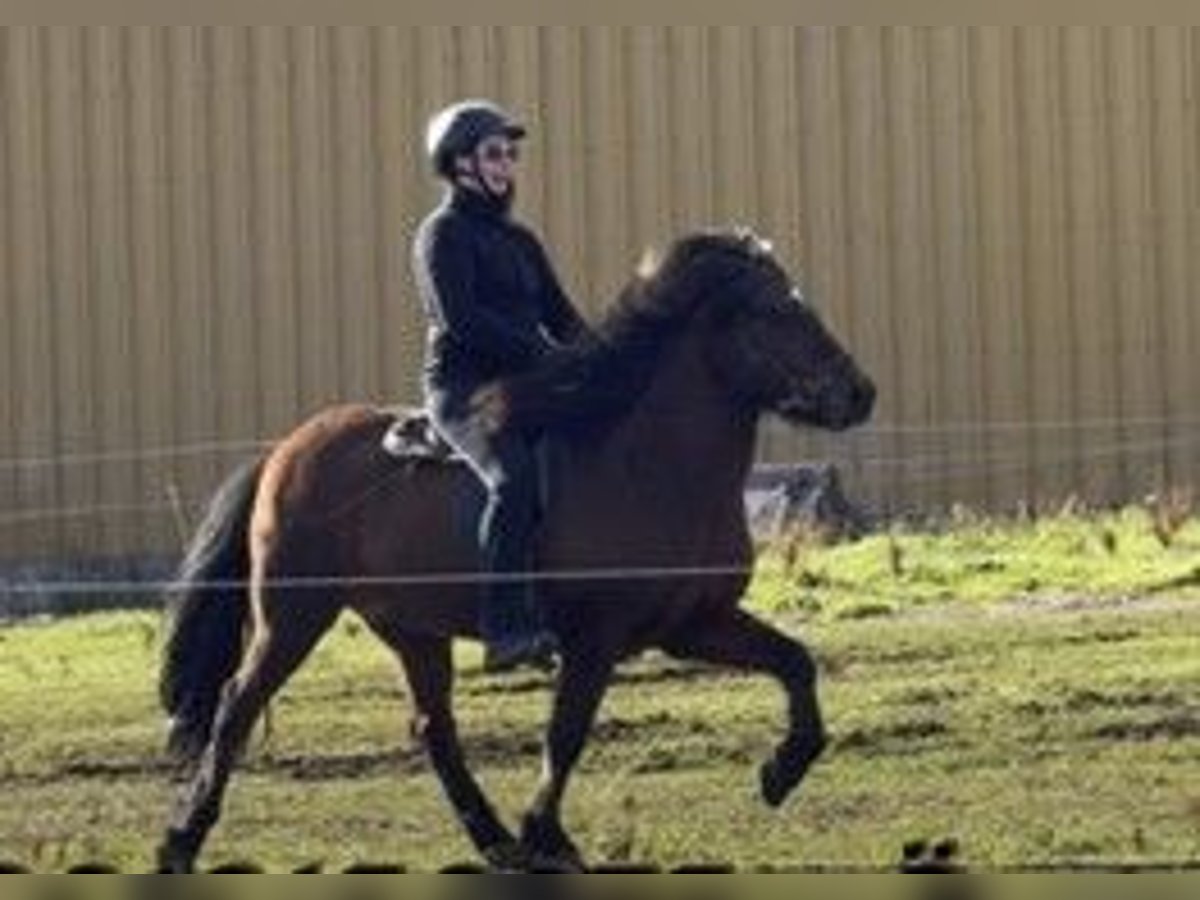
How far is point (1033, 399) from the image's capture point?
17.5m

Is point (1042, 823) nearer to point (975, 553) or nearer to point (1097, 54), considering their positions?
point (975, 553)

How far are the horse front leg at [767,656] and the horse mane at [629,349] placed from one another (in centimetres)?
56

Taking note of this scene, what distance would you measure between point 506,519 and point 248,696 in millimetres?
865

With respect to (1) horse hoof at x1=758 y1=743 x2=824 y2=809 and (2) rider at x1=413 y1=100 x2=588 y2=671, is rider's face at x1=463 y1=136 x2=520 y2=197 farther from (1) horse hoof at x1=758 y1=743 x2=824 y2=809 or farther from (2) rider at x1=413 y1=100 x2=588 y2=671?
(1) horse hoof at x1=758 y1=743 x2=824 y2=809

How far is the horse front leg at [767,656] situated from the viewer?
10.0m

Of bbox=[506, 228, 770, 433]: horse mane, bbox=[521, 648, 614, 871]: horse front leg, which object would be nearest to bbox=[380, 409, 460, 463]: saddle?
bbox=[506, 228, 770, 433]: horse mane

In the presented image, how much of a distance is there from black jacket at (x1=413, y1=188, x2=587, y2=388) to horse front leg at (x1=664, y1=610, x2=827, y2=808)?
0.77 metres

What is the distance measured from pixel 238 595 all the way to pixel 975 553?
11.6 feet

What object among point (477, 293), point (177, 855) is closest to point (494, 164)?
point (477, 293)

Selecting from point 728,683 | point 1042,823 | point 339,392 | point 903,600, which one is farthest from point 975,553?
point 339,392

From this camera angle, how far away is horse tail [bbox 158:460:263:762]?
1042 centimetres

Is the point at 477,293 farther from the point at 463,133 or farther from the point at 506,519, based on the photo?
the point at 506,519

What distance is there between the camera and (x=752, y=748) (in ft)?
36.1

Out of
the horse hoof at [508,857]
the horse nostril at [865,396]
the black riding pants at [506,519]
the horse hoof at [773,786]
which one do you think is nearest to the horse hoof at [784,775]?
the horse hoof at [773,786]
